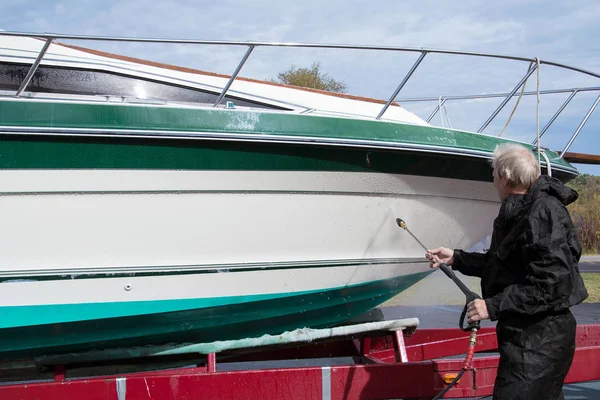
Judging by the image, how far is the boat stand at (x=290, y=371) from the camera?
2812 millimetres

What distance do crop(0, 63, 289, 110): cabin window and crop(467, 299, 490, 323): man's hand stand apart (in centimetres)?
171

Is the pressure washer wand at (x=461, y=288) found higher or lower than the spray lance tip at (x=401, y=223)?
lower

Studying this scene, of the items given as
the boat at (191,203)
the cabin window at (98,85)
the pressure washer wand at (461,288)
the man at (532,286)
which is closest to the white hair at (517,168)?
the man at (532,286)

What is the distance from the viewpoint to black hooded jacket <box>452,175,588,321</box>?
2068mm

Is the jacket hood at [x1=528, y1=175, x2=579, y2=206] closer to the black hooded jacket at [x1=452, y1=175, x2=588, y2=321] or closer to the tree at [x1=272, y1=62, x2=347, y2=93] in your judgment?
the black hooded jacket at [x1=452, y1=175, x2=588, y2=321]

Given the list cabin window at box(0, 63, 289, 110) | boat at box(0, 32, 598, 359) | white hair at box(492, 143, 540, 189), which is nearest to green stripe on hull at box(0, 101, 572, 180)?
boat at box(0, 32, 598, 359)

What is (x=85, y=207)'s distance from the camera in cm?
289

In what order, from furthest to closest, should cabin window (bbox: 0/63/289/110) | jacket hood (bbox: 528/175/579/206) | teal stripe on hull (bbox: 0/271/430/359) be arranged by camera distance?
1. cabin window (bbox: 0/63/289/110)
2. teal stripe on hull (bbox: 0/271/430/359)
3. jacket hood (bbox: 528/175/579/206)

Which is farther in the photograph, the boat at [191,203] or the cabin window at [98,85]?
the cabin window at [98,85]

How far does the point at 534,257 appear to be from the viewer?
2113 mm

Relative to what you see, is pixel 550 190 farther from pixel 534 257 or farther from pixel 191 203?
pixel 191 203

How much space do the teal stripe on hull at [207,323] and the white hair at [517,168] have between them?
1298mm

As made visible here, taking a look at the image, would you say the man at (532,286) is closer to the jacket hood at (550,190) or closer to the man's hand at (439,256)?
the jacket hood at (550,190)

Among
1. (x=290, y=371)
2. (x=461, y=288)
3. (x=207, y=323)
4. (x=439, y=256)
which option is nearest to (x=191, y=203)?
(x=207, y=323)
